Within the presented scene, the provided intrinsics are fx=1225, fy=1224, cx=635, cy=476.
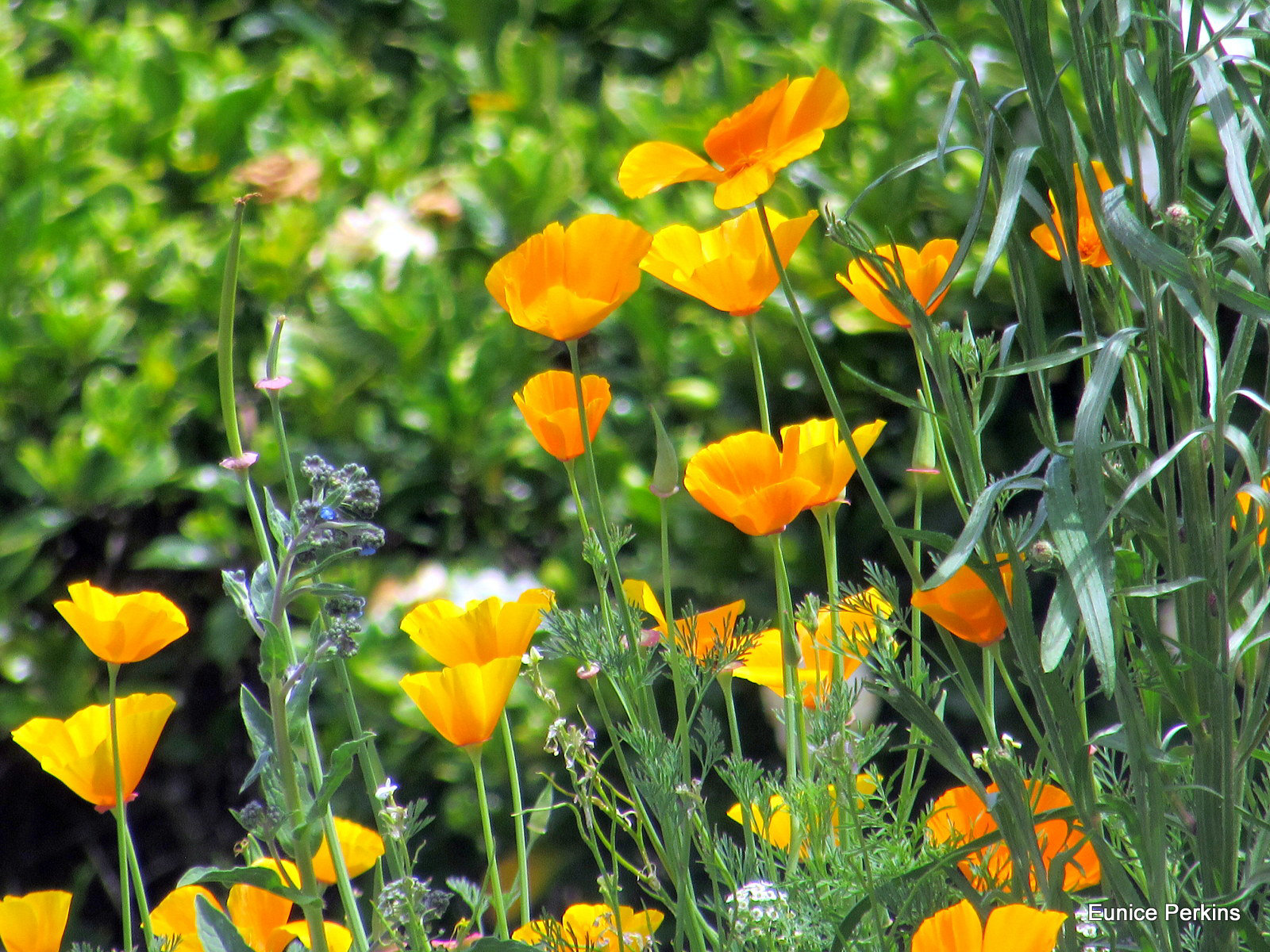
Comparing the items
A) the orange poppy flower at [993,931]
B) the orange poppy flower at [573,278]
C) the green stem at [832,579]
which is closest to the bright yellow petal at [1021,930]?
the orange poppy flower at [993,931]

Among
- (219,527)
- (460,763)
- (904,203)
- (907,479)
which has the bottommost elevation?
(460,763)

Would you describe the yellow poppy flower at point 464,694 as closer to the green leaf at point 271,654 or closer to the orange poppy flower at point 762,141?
the green leaf at point 271,654

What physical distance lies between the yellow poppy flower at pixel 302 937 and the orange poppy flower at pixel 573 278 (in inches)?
16.7

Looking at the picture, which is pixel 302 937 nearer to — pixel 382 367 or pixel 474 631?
pixel 474 631

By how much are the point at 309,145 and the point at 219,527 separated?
0.77 m

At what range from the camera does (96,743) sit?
2.73ft

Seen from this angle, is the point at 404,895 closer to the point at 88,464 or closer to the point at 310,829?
the point at 310,829

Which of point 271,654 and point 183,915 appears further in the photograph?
point 183,915

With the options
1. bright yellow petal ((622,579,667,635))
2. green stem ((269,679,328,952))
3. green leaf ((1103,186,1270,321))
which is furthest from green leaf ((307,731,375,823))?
green leaf ((1103,186,1270,321))

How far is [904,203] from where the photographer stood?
1.51m

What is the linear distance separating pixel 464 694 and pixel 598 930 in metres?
0.20

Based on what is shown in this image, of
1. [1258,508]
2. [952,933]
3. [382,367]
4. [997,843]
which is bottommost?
[382,367]

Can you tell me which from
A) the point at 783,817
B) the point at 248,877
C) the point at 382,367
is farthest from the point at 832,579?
the point at 382,367

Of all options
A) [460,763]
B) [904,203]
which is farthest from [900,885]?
[904,203]
